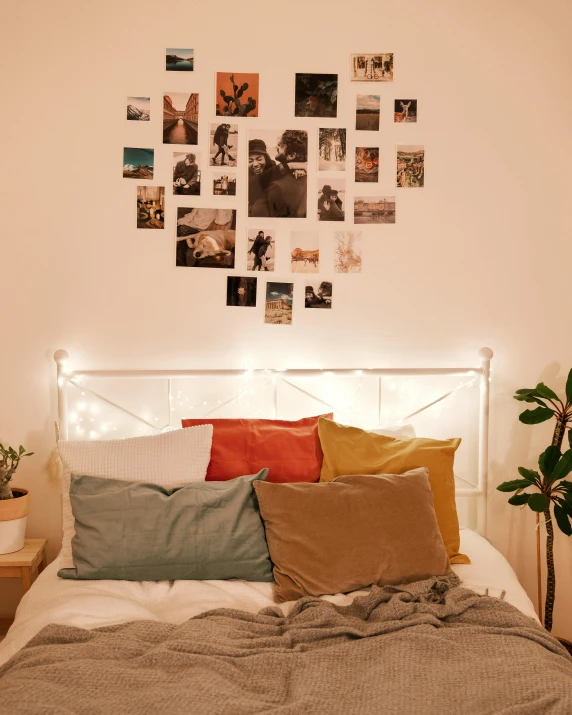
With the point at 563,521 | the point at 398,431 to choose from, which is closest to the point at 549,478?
the point at 563,521

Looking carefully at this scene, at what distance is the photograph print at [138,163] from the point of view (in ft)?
8.66

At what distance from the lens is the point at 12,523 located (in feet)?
8.00

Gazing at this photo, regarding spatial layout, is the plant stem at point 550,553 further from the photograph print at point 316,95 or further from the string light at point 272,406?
the photograph print at point 316,95

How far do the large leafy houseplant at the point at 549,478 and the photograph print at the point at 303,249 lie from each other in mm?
968

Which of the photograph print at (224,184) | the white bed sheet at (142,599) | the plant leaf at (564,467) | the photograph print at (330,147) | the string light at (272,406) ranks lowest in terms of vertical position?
the white bed sheet at (142,599)

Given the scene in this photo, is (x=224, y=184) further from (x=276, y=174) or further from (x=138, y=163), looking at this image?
(x=138, y=163)

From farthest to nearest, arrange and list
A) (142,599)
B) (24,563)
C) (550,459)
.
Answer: (550,459) → (24,563) → (142,599)

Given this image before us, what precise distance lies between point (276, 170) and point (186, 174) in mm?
359

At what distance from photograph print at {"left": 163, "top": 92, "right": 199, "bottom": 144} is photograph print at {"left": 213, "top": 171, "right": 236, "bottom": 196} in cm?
18

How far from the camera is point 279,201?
2699 millimetres

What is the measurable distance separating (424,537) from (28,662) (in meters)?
1.14

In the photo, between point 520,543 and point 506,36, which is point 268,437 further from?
point 506,36

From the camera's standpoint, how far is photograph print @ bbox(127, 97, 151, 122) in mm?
2633

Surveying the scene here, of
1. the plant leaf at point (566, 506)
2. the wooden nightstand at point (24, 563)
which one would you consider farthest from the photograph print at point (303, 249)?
the wooden nightstand at point (24, 563)
